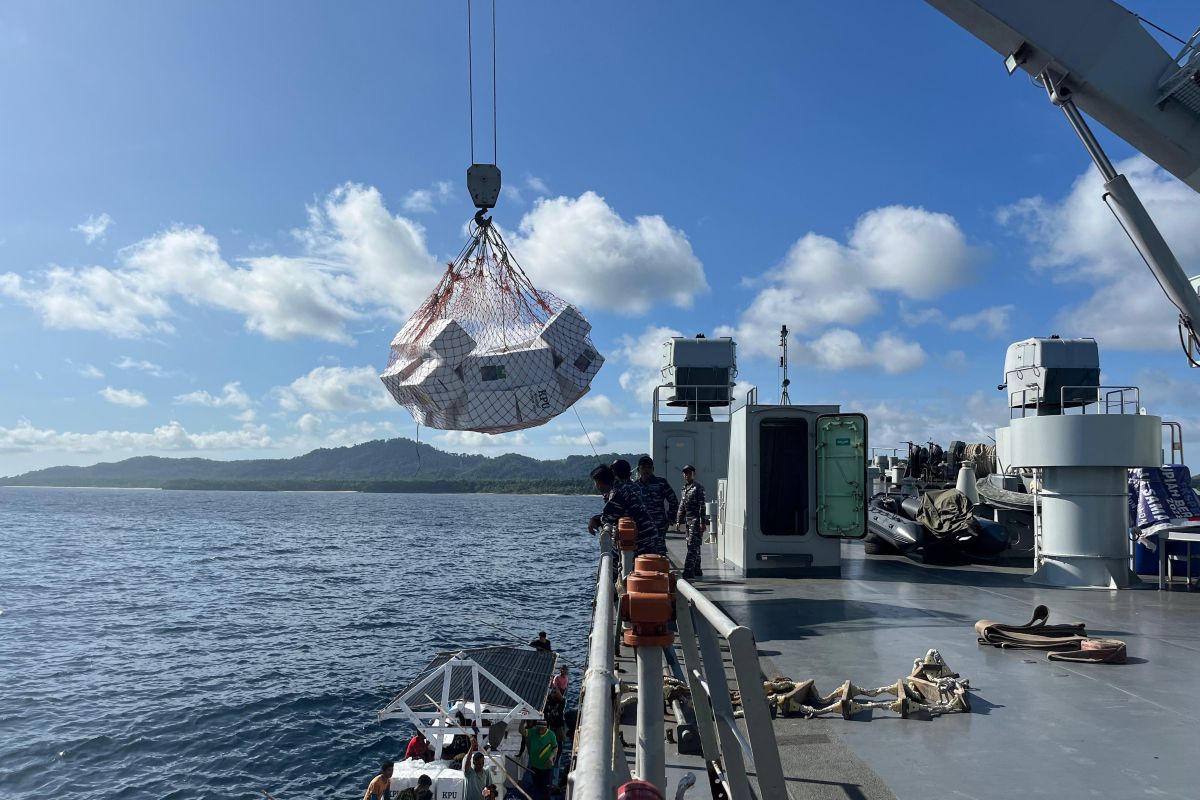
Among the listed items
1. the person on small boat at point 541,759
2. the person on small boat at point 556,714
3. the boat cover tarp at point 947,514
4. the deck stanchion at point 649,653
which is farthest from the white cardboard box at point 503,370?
the boat cover tarp at point 947,514

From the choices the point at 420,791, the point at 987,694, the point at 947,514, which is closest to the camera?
the point at 987,694

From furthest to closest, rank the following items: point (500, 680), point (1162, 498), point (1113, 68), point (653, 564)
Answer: point (500, 680) < point (1162, 498) < point (1113, 68) < point (653, 564)

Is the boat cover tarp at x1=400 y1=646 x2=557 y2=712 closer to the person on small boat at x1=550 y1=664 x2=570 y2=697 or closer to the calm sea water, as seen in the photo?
the person on small boat at x1=550 y1=664 x2=570 y2=697

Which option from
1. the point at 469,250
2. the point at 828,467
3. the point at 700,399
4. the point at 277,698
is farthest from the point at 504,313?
the point at 700,399

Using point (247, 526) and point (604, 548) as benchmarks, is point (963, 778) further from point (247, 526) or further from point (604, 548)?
point (247, 526)

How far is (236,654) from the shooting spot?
1081 inches

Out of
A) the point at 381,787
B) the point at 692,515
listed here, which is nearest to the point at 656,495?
the point at 692,515

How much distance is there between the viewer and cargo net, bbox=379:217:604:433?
8.15 m

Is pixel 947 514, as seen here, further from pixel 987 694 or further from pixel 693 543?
pixel 987 694

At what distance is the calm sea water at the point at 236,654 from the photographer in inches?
685

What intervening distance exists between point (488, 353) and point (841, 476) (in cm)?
857

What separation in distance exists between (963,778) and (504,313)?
6.59m

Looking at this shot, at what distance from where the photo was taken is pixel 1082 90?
861 centimetres

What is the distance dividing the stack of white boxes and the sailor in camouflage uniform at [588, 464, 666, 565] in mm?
1120
